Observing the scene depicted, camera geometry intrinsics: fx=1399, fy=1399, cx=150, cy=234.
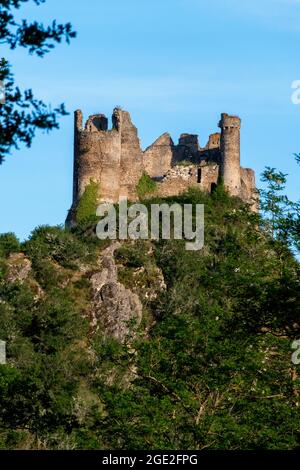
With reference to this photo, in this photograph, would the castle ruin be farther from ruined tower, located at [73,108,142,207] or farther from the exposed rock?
the exposed rock

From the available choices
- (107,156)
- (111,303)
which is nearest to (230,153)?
(107,156)

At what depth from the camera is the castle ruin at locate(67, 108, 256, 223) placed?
60281mm

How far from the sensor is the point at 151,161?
63.2m

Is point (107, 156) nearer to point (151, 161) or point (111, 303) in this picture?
point (151, 161)

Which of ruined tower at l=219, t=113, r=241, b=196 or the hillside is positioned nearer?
the hillside

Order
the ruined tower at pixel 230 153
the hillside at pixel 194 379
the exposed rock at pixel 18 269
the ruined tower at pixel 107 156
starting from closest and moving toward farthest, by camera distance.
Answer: the hillside at pixel 194 379
the exposed rock at pixel 18 269
the ruined tower at pixel 107 156
the ruined tower at pixel 230 153

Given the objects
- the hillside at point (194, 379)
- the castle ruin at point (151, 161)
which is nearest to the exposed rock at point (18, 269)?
the castle ruin at point (151, 161)

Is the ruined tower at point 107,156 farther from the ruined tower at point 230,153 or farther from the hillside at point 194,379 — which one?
the hillside at point 194,379

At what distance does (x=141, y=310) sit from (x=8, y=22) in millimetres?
40854

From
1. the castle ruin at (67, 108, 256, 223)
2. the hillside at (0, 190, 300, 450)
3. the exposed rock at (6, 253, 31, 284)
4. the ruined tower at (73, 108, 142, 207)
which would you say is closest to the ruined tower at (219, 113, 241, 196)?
the castle ruin at (67, 108, 256, 223)

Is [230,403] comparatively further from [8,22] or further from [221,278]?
[8,22]

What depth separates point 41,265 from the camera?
188 feet

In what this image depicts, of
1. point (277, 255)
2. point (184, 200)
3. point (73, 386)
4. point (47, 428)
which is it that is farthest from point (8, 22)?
point (184, 200)

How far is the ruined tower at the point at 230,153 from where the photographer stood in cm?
6212
